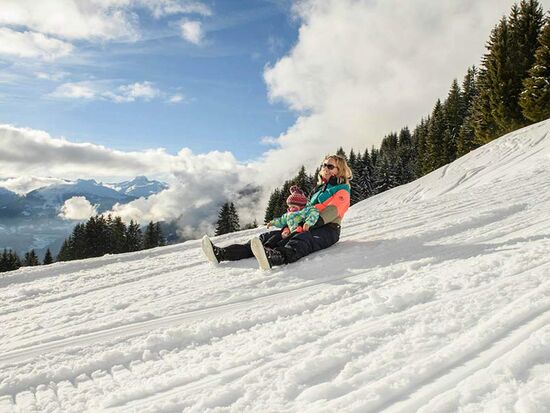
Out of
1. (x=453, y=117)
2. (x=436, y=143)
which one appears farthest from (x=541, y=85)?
(x=453, y=117)

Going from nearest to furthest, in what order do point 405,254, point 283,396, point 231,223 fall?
point 283,396, point 405,254, point 231,223

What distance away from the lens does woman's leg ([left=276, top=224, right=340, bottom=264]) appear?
528 centimetres

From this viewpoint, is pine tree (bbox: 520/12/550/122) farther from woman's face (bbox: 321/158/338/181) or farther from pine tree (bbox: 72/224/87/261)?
pine tree (bbox: 72/224/87/261)

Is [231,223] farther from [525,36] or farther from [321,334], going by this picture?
[321,334]

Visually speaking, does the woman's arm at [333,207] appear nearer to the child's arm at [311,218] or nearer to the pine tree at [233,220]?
the child's arm at [311,218]

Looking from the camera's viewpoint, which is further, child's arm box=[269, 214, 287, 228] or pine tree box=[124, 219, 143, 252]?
pine tree box=[124, 219, 143, 252]

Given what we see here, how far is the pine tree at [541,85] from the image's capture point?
2500 centimetres

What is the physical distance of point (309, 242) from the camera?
5.54 m

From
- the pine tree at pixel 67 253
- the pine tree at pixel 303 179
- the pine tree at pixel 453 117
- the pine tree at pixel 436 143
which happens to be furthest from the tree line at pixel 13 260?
the pine tree at pixel 453 117

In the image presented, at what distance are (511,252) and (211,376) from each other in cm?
333

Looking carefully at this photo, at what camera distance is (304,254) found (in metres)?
5.43

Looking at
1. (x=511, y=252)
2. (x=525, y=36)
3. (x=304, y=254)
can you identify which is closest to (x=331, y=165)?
(x=304, y=254)

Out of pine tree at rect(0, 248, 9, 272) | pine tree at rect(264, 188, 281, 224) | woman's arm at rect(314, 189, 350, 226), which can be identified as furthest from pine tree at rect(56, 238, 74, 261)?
woman's arm at rect(314, 189, 350, 226)

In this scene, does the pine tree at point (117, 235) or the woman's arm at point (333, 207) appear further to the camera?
the pine tree at point (117, 235)
